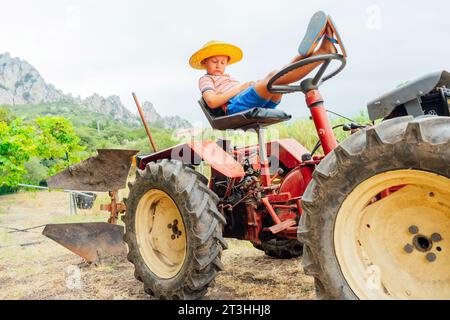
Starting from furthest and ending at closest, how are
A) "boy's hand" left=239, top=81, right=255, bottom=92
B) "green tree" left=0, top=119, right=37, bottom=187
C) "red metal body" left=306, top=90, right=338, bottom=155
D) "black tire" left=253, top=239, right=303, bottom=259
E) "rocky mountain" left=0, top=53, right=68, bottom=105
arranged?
"rocky mountain" left=0, top=53, right=68, bottom=105 < "green tree" left=0, top=119, right=37, bottom=187 < "black tire" left=253, top=239, right=303, bottom=259 < "boy's hand" left=239, top=81, right=255, bottom=92 < "red metal body" left=306, top=90, right=338, bottom=155

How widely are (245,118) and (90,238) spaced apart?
8.37 feet

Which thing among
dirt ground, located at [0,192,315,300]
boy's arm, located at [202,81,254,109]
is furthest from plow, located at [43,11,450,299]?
dirt ground, located at [0,192,315,300]

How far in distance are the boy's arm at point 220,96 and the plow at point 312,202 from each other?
13cm

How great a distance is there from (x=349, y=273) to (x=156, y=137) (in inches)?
527

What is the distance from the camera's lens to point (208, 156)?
303cm

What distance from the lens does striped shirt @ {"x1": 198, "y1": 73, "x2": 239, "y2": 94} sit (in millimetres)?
3168

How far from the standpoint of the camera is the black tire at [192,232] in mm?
2596

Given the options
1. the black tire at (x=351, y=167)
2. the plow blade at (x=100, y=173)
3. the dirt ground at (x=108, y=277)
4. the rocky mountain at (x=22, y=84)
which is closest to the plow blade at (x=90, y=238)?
the dirt ground at (x=108, y=277)

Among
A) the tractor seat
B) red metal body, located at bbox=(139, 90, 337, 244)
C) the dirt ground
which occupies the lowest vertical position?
the dirt ground

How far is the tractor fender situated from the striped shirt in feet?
1.49

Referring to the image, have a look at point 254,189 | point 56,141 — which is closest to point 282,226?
point 254,189

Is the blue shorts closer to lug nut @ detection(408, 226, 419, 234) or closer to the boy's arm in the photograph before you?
the boy's arm

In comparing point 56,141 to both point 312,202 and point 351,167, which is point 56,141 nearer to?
point 312,202
